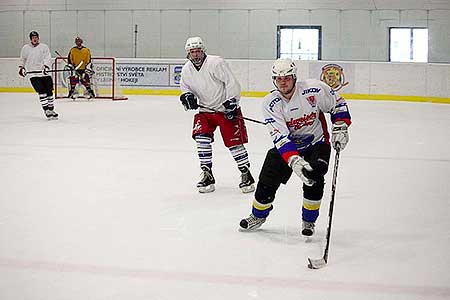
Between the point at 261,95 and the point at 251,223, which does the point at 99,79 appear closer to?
the point at 261,95

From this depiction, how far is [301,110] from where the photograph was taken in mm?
4391

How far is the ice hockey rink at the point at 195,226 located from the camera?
359cm

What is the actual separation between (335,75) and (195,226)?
12322 mm

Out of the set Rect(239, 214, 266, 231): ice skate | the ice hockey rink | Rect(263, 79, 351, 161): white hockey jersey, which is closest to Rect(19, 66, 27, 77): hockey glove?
the ice hockey rink

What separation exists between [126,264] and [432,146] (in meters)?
5.74

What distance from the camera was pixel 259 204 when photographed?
15.1 ft

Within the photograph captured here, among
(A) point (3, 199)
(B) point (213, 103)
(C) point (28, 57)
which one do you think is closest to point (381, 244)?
(B) point (213, 103)

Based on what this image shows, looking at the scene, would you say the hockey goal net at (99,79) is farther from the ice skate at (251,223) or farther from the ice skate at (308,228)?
the ice skate at (308,228)

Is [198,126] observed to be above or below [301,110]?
below

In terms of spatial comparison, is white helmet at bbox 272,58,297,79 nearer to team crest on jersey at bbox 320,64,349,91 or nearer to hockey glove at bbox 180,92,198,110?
hockey glove at bbox 180,92,198,110

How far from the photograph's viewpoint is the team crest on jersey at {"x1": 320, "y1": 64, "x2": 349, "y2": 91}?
16.7 meters

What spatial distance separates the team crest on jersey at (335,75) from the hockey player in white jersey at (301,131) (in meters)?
12.4

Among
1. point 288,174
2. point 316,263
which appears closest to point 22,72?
point 288,174

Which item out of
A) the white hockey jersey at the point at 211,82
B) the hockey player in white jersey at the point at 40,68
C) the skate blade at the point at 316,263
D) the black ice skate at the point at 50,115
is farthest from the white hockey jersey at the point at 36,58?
the skate blade at the point at 316,263
